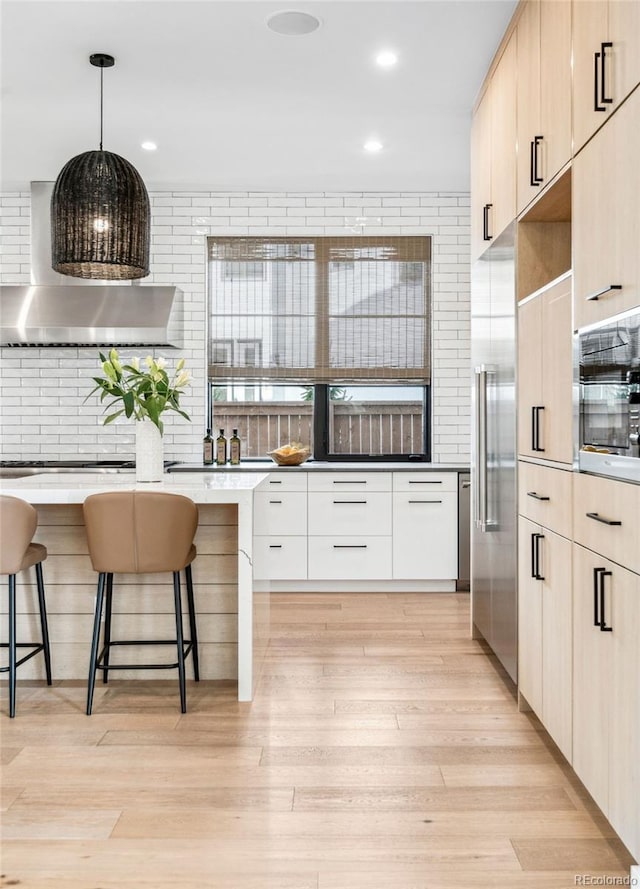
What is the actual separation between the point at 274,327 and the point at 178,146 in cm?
148

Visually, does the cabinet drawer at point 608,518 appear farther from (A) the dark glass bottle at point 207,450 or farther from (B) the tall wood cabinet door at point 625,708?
(A) the dark glass bottle at point 207,450

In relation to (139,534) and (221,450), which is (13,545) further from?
(221,450)

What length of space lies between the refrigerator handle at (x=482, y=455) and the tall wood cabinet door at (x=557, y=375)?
2.94ft

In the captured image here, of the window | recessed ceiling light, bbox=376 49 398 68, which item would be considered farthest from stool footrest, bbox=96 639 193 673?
recessed ceiling light, bbox=376 49 398 68

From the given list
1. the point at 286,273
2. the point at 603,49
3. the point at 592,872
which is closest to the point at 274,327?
the point at 286,273

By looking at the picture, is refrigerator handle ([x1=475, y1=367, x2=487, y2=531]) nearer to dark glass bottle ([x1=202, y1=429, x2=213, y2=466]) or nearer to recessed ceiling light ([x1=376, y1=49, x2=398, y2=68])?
recessed ceiling light ([x1=376, y1=49, x2=398, y2=68])

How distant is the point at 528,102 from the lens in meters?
2.93

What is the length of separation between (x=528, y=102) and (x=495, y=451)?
1.50 meters

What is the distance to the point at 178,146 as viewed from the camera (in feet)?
15.7

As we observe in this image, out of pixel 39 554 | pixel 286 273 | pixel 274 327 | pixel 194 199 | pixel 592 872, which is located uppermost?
pixel 194 199

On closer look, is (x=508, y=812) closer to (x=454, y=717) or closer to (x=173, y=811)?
(x=454, y=717)

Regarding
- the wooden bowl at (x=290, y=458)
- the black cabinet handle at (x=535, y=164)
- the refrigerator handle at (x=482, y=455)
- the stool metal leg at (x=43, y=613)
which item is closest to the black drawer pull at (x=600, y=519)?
the black cabinet handle at (x=535, y=164)

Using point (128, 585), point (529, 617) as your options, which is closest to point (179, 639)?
point (128, 585)

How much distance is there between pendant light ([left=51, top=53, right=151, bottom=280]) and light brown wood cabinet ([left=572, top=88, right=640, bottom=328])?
186cm
